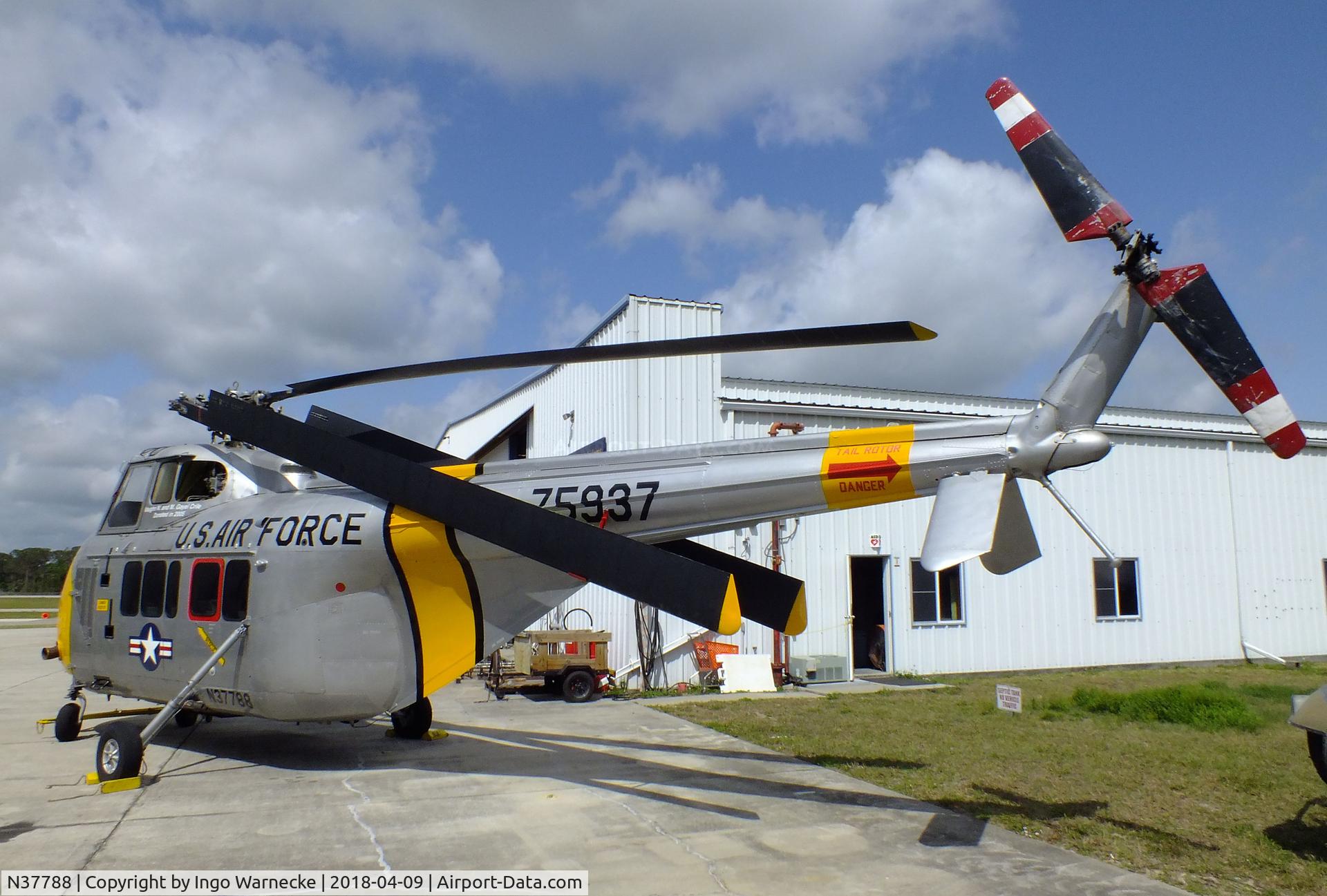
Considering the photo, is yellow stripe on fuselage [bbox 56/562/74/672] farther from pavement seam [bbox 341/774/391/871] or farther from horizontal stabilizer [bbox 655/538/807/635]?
horizontal stabilizer [bbox 655/538/807/635]

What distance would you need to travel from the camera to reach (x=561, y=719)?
1307cm

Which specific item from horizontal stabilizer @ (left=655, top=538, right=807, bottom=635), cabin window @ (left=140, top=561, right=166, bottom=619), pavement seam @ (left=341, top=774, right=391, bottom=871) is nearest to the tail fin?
horizontal stabilizer @ (left=655, top=538, right=807, bottom=635)

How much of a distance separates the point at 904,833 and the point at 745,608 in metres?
2.73

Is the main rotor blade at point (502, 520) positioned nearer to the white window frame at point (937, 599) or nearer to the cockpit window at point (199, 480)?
the cockpit window at point (199, 480)

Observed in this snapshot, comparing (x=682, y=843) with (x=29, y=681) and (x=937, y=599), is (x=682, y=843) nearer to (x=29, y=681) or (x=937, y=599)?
(x=937, y=599)

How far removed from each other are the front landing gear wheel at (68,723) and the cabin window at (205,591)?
2.99 meters

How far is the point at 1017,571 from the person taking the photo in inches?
752

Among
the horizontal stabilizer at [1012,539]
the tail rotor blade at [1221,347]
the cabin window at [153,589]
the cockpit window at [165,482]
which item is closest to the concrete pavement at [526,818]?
the cabin window at [153,589]

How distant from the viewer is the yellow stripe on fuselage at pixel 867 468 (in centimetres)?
719

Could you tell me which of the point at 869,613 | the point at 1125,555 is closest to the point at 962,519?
the point at 1125,555

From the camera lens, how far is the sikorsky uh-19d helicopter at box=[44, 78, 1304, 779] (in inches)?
263

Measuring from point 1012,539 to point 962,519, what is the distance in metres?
0.96

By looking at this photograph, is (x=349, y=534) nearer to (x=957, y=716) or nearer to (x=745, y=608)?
(x=745, y=608)

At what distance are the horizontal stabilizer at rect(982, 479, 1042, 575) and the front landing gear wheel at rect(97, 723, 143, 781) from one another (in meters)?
8.05
